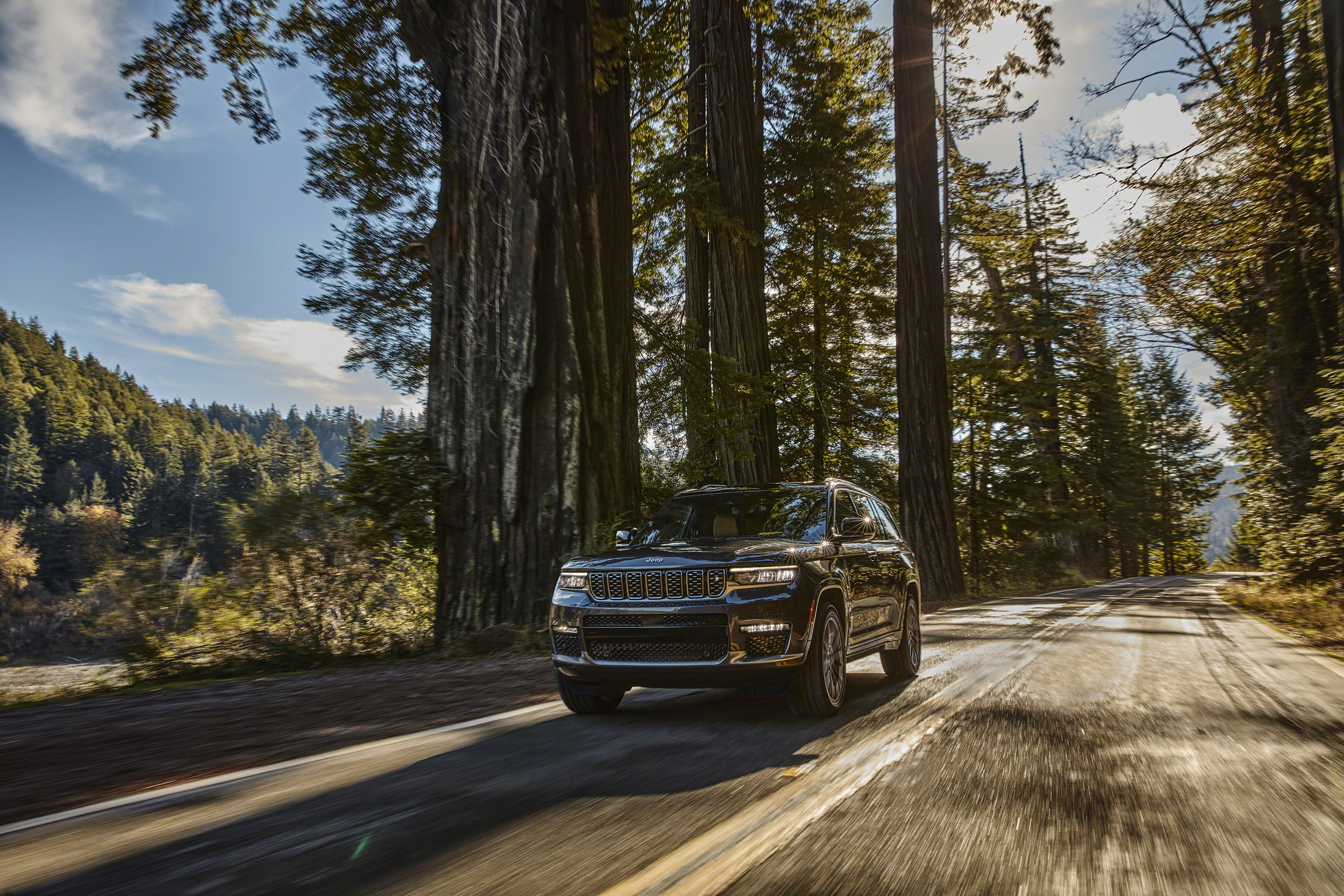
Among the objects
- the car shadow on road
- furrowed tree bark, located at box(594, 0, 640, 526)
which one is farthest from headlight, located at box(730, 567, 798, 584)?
furrowed tree bark, located at box(594, 0, 640, 526)

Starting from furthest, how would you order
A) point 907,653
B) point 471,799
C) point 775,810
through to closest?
1. point 907,653
2. point 471,799
3. point 775,810

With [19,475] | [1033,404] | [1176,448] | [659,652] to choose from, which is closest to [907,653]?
[659,652]

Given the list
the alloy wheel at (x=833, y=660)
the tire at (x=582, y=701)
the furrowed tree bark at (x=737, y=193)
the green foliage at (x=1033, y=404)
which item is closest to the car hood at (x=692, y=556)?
the alloy wheel at (x=833, y=660)

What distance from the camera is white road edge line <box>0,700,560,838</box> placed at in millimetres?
3836

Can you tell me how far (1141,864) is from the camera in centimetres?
327

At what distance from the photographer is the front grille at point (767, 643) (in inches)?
231

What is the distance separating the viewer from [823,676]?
6.22m

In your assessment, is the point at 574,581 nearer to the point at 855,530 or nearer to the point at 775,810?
the point at 855,530

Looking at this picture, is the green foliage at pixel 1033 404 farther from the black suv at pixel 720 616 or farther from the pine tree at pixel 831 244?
the black suv at pixel 720 616

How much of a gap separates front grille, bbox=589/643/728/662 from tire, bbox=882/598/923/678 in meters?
2.89

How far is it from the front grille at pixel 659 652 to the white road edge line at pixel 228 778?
88 centimetres

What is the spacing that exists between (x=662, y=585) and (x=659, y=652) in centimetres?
45

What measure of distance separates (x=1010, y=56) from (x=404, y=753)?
70.5 ft

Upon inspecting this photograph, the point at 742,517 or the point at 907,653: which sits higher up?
the point at 742,517
